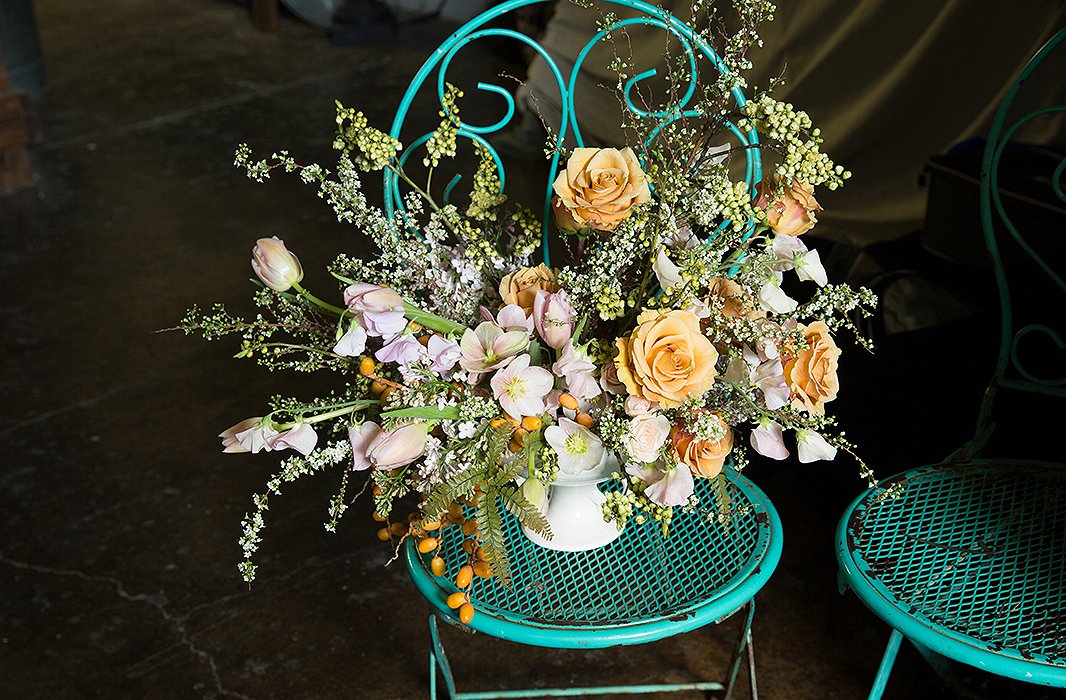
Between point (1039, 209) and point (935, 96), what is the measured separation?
3.08ft

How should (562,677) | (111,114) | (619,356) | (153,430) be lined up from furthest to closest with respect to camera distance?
(111,114) → (153,430) → (562,677) → (619,356)

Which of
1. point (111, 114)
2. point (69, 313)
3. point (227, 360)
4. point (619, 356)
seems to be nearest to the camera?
point (619, 356)

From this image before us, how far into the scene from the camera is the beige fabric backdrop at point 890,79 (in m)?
2.79

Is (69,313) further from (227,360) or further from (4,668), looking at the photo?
(4,668)

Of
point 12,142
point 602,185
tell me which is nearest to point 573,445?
point 602,185

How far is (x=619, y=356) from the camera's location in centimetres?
121

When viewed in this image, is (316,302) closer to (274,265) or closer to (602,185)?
(274,265)

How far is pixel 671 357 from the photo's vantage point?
1178 millimetres

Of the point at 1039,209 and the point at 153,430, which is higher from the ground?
the point at 1039,209

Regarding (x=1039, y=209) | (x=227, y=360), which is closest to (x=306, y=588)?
(x=227, y=360)

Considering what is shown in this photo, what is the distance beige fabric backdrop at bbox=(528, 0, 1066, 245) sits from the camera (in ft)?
9.14

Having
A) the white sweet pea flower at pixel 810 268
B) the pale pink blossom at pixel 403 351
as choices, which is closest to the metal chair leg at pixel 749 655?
the white sweet pea flower at pixel 810 268

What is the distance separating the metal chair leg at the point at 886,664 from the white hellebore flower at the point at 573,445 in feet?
1.65

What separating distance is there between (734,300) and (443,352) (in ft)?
1.14
